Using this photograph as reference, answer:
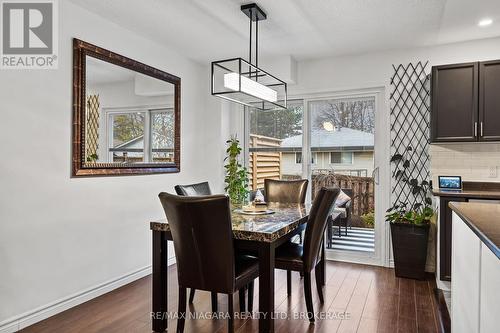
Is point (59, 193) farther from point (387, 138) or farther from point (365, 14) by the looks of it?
point (387, 138)

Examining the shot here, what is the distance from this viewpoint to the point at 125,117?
341 centimetres

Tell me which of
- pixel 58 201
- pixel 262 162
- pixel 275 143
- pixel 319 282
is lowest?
pixel 319 282

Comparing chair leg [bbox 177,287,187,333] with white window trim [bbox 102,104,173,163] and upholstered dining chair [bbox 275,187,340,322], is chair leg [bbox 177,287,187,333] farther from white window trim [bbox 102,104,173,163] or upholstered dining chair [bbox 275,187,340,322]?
white window trim [bbox 102,104,173,163]

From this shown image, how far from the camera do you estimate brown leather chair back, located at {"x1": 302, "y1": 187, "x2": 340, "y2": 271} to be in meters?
2.50

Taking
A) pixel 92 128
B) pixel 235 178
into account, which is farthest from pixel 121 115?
pixel 235 178

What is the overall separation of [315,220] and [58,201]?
6.54ft

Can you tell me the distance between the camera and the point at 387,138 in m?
3.96

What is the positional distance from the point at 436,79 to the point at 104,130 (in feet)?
10.5

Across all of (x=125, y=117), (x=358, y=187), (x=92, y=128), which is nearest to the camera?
(x=92, y=128)

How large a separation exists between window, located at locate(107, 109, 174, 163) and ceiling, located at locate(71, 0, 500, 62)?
0.81 m

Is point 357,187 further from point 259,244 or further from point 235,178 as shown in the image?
point 259,244

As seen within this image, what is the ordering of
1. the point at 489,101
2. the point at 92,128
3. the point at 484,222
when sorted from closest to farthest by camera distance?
the point at 484,222
the point at 92,128
the point at 489,101

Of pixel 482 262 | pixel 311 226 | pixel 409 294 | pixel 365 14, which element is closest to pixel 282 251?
pixel 311 226

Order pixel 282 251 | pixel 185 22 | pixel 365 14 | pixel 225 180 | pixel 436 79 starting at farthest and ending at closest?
pixel 225 180, pixel 436 79, pixel 185 22, pixel 365 14, pixel 282 251
